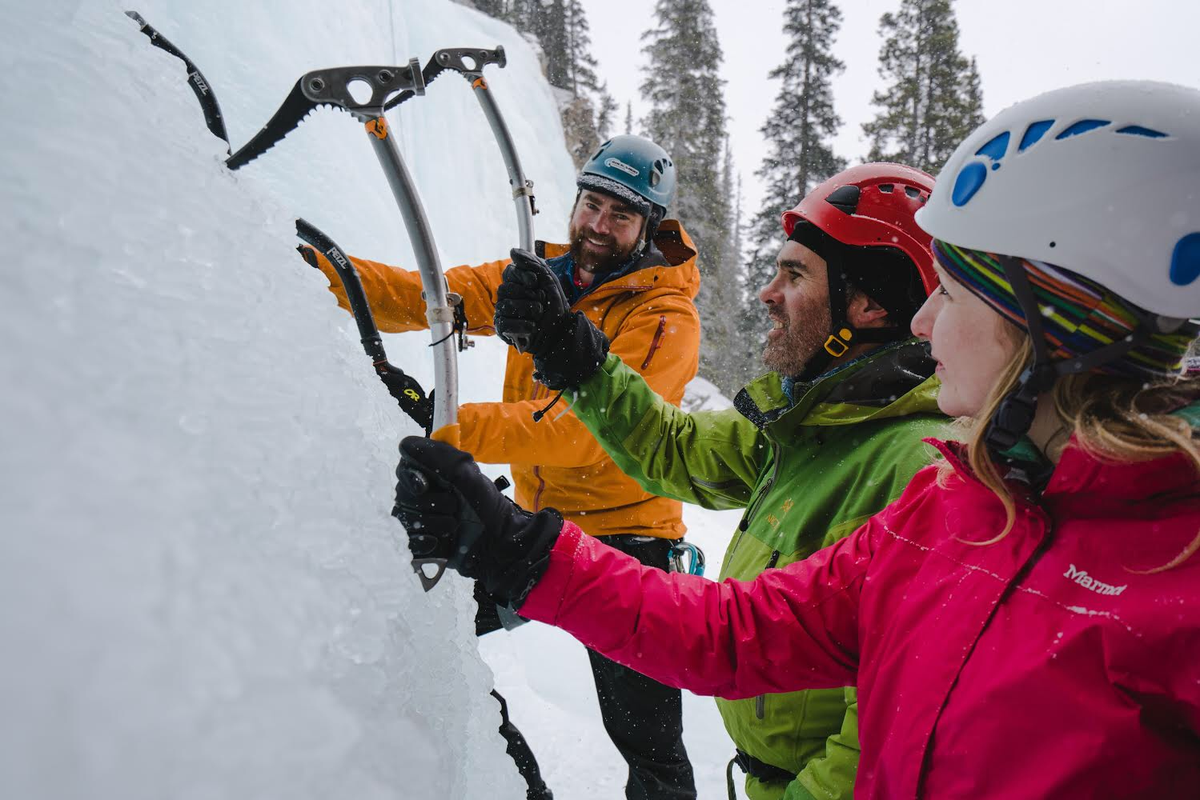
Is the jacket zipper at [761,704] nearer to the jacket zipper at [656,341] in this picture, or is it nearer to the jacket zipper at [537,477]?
the jacket zipper at [656,341]

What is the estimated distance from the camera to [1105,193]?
1.21 meters

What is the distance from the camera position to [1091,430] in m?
1.10

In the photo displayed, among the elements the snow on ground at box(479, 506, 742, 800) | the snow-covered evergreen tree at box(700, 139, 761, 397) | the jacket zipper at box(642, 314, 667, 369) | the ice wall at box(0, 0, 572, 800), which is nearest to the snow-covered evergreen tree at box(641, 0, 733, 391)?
the snow-covered evergreen tree at box(700, 139, 761, 397)

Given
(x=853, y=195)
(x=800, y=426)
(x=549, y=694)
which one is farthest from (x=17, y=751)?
(x=549, y=694)

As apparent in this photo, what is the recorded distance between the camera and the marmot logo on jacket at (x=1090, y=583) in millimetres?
970

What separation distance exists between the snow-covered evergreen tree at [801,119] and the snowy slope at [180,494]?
57.7 ft

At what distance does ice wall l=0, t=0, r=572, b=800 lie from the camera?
0.68m

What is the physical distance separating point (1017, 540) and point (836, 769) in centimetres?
65

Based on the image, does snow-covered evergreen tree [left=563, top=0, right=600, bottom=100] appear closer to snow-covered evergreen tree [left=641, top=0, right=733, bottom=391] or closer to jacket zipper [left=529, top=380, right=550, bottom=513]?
snow-covered evergreen tree [left=641, top=0, right=733, bottom=391]

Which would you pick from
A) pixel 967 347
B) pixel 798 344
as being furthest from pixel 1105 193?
pixel 798 344

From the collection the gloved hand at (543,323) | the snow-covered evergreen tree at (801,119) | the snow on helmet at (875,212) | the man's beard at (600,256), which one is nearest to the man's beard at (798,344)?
the snow on helmet at (875,212)

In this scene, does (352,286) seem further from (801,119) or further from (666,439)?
(801,119)

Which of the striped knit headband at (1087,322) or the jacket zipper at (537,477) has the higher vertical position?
the striped knit headband at (1087,322)

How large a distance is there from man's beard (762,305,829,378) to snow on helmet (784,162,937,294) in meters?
0.28
